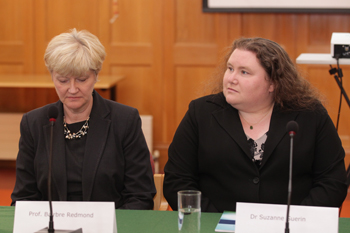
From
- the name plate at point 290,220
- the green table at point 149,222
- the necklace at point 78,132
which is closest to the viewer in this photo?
the name plate at point 290,220

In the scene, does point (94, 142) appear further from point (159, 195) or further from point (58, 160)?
point (159, 195)

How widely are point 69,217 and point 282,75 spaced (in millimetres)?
1147

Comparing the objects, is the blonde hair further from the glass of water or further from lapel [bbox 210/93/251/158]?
the glass of water

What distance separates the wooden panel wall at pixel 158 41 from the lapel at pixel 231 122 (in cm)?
265

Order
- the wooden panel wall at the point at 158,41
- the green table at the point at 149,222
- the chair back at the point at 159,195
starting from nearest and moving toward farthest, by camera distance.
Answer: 1. the green table at the point at 149,222
2. the chair back at the point at 159,195
3. the wooden panel wall at the point at 158,41

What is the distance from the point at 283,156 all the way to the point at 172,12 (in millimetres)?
3167

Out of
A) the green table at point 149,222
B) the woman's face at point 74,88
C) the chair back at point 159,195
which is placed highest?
the woman's face at point 74,88

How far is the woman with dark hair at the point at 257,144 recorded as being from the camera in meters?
2.03

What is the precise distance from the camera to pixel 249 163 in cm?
204

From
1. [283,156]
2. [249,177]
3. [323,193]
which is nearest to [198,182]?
[249,177]

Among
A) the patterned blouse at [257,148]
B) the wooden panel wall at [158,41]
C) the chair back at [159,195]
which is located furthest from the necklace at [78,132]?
the wooden panel wall at [158,41]

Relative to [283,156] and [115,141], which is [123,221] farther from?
[283,156]

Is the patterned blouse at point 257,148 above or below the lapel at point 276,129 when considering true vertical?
below

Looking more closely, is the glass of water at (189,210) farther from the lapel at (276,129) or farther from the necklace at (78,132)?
the necklace at (78,132)
